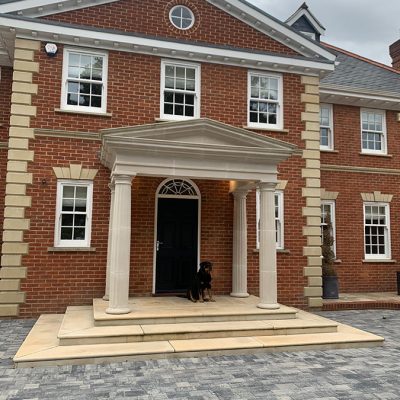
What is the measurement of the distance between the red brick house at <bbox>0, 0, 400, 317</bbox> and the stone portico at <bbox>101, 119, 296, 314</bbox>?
0.03 m

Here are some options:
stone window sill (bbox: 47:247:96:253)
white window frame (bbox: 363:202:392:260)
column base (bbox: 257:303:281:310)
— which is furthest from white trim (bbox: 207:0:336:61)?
stone window sill (bbox: 47:247:96:253)

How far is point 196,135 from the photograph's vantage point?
8742mm

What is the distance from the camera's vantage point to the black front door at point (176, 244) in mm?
10695

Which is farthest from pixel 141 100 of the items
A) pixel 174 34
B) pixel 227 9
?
pixel 227 9

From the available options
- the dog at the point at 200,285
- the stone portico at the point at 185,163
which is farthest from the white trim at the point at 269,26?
the dog at the point at 200,285

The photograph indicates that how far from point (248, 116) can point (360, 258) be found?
6.49m

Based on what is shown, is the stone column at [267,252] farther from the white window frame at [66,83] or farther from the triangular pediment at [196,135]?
the white window frame at [66,83]

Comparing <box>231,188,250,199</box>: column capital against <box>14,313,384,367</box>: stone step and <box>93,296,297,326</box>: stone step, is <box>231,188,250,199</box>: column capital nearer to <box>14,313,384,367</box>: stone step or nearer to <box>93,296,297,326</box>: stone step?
<box>93,296,297,326</box>: stone step

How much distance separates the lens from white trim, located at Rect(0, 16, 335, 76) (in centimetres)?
994

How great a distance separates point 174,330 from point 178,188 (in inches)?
175

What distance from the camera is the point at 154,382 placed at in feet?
18.2

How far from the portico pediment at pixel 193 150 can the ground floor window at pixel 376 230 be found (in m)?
6.65

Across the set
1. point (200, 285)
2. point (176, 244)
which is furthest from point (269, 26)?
point (200, 285)

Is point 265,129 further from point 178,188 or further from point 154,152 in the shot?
point 154,152
